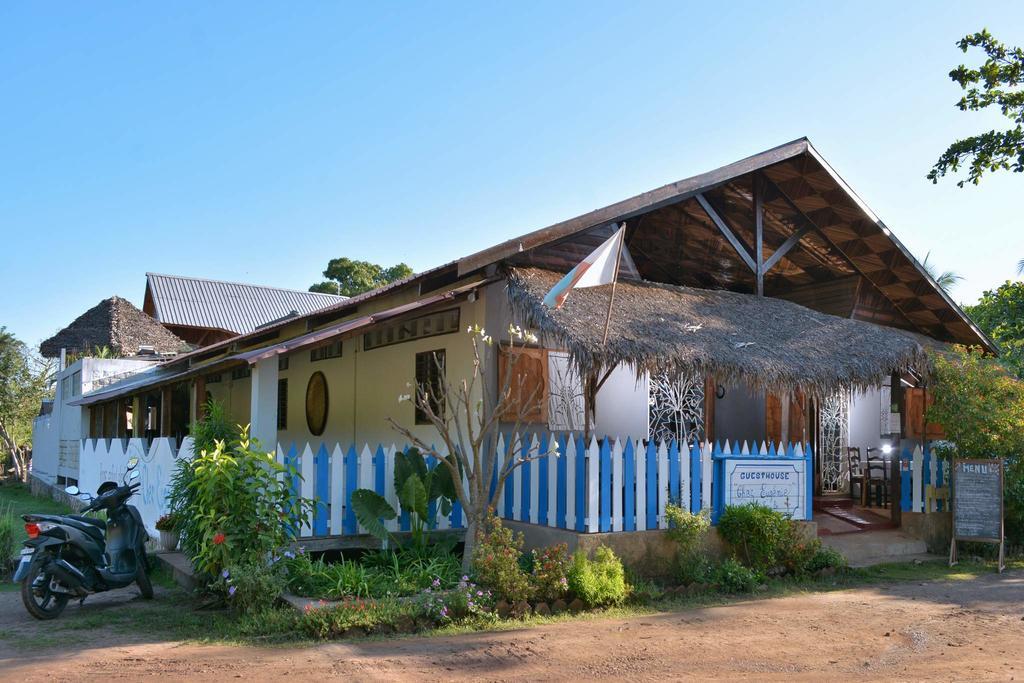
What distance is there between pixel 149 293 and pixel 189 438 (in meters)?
32.4

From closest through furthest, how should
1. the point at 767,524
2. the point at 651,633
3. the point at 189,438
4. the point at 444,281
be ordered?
the point at 651,633
the point at 767,524
the point at 189,438
the point at 444,281

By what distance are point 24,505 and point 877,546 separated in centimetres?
1672

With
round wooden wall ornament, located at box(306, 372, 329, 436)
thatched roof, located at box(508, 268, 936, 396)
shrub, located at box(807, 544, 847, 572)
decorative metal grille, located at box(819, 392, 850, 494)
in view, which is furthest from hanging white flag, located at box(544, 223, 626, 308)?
decorative metal grille, located at box(819, 392, 850, 494)

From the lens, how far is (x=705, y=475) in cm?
862

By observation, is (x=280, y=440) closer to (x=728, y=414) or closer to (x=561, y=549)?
(x=728, y=414)

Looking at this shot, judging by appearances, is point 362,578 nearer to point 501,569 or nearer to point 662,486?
point 501,569

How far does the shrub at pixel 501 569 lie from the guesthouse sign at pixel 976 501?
598 cm

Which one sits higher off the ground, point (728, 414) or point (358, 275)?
point (358, 275)

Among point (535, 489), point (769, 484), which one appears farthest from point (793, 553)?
point (535, 489)

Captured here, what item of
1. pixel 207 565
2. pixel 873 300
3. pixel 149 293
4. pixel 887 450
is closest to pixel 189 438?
pixel 207 565

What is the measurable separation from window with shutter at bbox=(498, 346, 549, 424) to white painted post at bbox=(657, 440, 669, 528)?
1757 millimetres

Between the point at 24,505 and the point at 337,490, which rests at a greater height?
the point at 337,490

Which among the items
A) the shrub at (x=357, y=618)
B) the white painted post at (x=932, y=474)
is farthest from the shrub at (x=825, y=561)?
the shrub at (x=357, y=618)

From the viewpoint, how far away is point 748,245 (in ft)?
41.4
